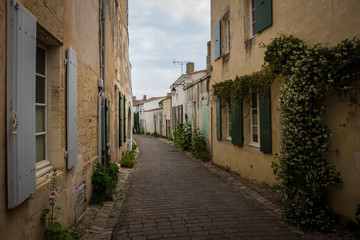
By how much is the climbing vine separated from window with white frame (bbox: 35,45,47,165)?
3614 millimetres

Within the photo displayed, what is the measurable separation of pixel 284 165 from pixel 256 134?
98.1 inches

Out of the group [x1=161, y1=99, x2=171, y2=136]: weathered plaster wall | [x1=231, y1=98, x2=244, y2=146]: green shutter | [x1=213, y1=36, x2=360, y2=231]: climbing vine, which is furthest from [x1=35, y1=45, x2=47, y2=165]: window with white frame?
[x1=161, y1=99, x2=171, y2=136]: weathered plaster wall

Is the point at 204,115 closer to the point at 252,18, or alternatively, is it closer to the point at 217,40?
the point at 217,40

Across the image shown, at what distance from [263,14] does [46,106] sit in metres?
5.02

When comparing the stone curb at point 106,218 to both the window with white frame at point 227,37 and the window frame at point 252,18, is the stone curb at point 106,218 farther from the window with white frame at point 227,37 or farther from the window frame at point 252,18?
the window with white frame at point 227,37

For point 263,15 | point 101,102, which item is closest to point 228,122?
point 263,15

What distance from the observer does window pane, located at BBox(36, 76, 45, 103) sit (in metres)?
3.05

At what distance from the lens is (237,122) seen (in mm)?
7449

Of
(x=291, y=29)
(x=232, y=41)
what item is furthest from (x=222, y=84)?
(x=291, y=29)

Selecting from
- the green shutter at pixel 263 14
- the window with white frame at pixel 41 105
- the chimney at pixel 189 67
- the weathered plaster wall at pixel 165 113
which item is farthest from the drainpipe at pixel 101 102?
the weathered plaster wall at pixel 165 113

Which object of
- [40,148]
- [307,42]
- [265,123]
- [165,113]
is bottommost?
[40,148]

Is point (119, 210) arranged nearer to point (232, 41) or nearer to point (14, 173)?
point (14, 173)

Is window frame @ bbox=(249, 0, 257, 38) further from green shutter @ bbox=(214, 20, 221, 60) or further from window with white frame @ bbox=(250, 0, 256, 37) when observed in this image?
green shutter @ bbox=(214, 20, 221, 60)

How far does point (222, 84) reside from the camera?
8430 millimetres
